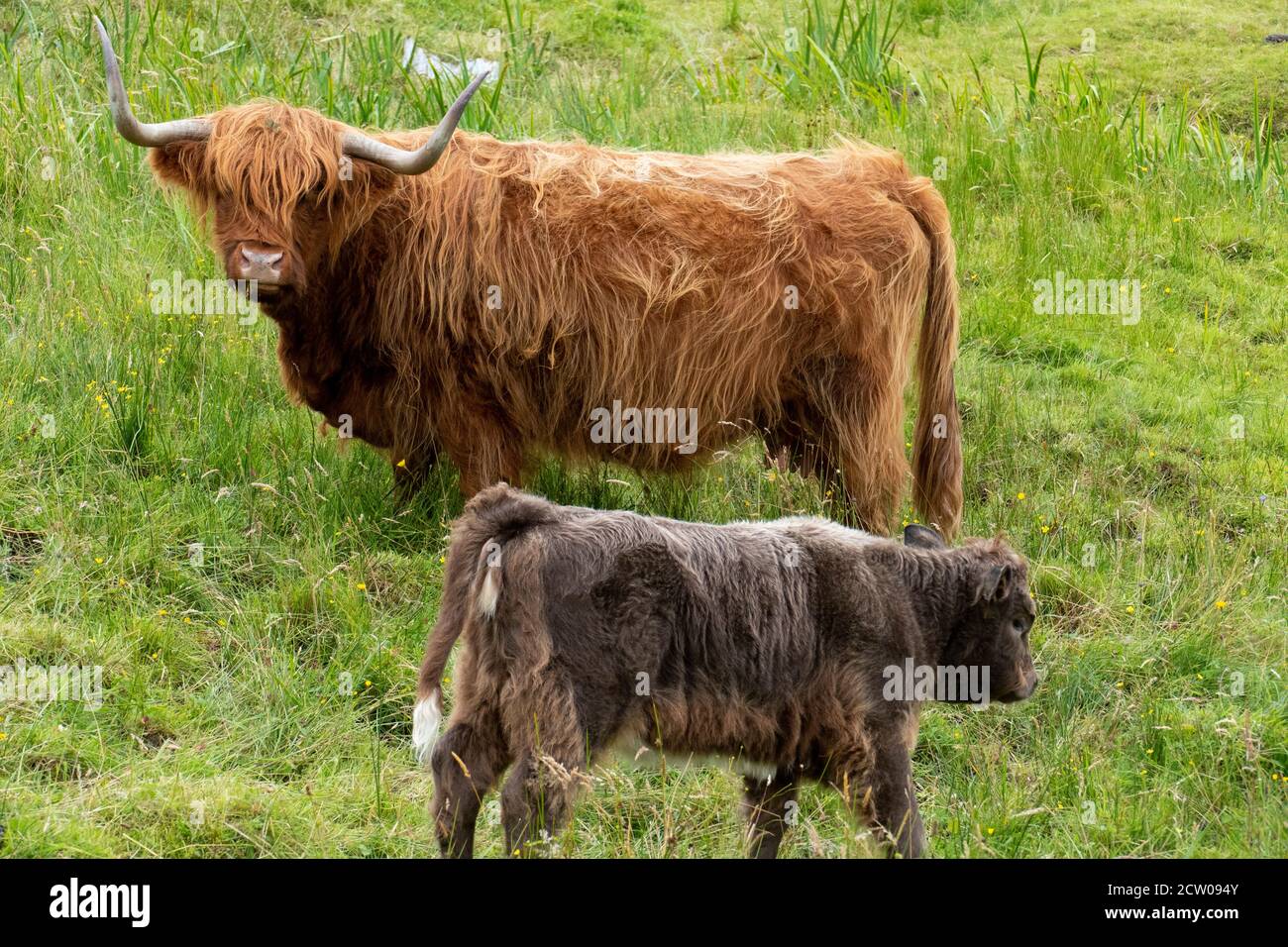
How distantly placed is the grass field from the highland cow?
32cm

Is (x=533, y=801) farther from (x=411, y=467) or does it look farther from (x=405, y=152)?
(x=405, y=152)

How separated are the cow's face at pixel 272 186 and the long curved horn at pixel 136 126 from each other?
0.03 m

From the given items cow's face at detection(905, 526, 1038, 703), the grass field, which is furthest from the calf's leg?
cow's face at detection(905, 526, 1038, 703)

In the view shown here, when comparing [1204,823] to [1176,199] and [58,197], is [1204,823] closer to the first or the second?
Result: [1176,199]

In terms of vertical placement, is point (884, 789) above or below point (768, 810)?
above

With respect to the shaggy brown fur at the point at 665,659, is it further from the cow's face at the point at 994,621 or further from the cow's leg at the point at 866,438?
the cow's leg at the point at 866,438

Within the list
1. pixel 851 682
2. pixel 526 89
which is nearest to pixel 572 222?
pixel 851 682

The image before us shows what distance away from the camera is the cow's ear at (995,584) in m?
3.60

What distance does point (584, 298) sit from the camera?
192 inches

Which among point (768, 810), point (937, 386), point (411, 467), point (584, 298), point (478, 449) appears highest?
point (584, 298)

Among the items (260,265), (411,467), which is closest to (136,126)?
(260,265)

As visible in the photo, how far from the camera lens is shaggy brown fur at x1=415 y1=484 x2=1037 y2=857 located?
304 centimetres

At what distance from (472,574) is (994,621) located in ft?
4.69

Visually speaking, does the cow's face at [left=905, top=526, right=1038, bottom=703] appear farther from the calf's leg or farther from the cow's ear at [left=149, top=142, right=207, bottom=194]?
the cow's ear at [left=149, top=142, right=207, bottom=194]
